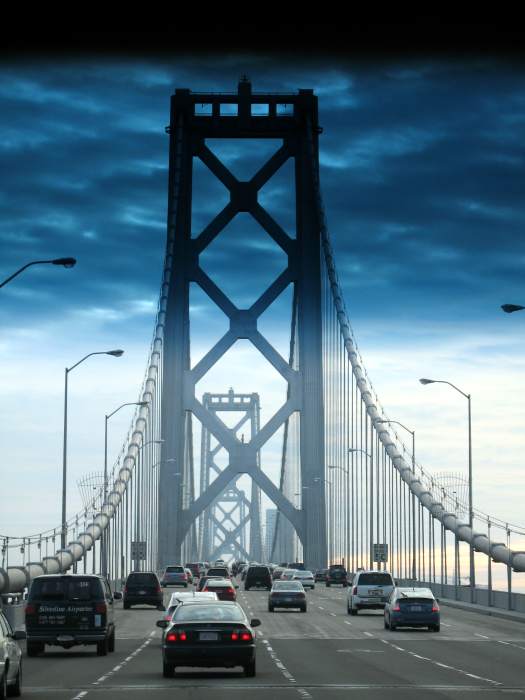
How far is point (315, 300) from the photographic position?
95312mm

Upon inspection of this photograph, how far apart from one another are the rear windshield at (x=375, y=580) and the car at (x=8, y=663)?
34.8 metres

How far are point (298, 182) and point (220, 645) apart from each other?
78589mm

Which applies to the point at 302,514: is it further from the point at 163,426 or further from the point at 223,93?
the point at 223,93

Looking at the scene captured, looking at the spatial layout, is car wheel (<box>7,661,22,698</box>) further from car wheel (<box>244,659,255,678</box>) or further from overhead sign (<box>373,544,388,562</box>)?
overhead sign (<box>373,544,388,562</box>)

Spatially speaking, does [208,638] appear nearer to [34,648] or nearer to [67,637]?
[67,637]

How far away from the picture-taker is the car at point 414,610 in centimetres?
4175

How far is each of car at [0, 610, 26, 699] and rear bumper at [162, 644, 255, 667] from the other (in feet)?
11.6

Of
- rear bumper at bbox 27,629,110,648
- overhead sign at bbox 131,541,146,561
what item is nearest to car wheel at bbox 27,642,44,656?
rear bumper at bbox 27,629,110,648

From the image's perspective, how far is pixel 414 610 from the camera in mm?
41938

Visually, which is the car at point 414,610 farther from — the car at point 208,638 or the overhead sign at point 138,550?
the overhead sign at point 138,550

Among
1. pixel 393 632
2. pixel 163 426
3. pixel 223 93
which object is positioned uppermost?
pixel 223 93

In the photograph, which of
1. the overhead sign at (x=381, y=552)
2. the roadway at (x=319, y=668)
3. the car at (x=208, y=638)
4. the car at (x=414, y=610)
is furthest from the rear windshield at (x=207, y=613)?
the overhead sign at (x=381, y=552)

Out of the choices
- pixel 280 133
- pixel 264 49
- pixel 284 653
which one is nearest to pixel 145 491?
pixel 280 133

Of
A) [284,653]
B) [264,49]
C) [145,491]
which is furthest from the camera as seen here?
[145,491]
